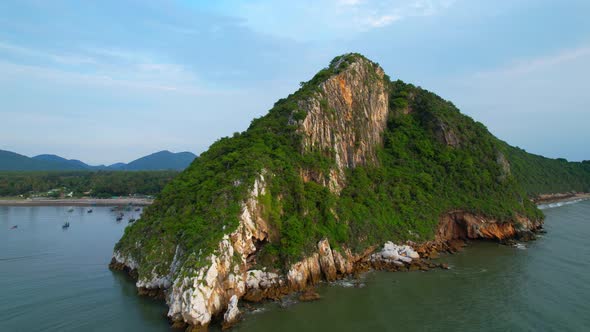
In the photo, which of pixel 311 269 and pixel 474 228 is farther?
pixel 474 228

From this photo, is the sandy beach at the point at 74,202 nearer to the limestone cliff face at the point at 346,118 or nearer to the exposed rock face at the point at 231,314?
the limestone cliff face at the point at 346,118

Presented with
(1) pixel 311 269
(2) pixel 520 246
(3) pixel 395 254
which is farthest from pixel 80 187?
(2) pixel 520 246

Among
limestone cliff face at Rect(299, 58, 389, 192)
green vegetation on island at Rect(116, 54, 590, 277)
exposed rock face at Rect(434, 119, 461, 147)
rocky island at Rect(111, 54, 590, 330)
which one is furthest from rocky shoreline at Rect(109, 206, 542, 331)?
exposed rock face at Rect(434, 119, 461, 147)

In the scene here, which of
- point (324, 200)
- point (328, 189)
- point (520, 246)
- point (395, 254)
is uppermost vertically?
point (328, 189)

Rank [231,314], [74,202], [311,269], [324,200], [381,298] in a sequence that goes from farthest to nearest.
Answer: [74,202] < [324,200] < [311,269] < [381,298] < [231,314]

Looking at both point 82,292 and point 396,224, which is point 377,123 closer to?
point 396,224

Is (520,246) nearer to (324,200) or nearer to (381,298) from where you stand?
(381,298)

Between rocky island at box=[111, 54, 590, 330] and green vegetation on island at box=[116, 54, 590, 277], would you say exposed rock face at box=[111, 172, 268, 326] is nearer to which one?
rocky island at box=[111, 54, 590, 330]
